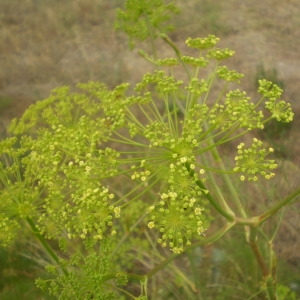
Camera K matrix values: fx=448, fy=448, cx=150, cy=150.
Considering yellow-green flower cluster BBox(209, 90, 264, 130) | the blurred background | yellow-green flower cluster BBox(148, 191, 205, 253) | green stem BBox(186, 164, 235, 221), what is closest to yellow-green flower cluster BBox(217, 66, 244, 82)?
yellow-green flower cluster BBox(209, 90, 264, 130)

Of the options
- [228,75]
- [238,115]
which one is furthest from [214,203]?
[228,75]

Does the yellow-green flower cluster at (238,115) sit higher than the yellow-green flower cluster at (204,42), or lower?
lower

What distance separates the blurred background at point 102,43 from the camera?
6.18 m

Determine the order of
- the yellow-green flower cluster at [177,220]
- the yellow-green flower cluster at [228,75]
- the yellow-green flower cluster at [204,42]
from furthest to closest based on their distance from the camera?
the yellow-green flower cluster at [204,42] → the yellow-green flower cluster at [228,75] → the yellow-green flower cluster at [177,220]

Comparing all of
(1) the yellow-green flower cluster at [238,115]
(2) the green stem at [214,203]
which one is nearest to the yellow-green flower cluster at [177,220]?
(2) the green stem at [214,203]

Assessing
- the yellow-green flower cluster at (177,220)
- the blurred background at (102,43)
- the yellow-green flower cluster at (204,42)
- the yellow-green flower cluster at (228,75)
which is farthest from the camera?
the blurred background at (102,43)

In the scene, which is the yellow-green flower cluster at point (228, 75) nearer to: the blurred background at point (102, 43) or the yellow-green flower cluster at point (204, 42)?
the yellow-green flower cluster at point (204, 42)

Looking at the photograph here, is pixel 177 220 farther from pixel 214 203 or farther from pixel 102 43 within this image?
pixel 102 43

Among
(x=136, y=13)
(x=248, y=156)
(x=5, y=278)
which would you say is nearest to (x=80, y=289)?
(x=248, y=156)

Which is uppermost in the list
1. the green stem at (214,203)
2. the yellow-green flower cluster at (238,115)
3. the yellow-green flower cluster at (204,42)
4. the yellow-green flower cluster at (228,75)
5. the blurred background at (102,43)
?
the yellow-green flower cluster at (204,42)

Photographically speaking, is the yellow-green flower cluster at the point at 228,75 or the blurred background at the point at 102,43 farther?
the blurred background at the point at 102,43

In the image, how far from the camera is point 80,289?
2.09 metres

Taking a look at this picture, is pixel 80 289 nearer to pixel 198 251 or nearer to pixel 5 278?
pixel 5 278

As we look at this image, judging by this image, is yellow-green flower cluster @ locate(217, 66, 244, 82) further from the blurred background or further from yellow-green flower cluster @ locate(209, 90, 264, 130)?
the blurred background
